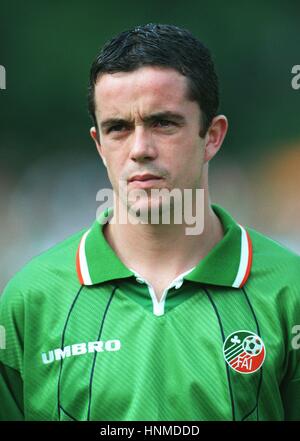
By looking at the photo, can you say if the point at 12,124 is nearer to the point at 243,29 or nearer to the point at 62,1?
the point at 62,1

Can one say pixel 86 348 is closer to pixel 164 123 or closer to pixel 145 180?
pixel 145 180

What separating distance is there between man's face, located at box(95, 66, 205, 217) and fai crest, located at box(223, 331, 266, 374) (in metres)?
0.39

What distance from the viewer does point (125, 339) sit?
188 cm

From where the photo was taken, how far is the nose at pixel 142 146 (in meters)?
1.79

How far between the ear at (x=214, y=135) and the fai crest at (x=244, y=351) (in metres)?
0.45

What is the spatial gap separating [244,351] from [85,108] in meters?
3.66

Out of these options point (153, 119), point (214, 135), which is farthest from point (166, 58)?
point (214, 135)

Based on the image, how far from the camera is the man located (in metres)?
1.83

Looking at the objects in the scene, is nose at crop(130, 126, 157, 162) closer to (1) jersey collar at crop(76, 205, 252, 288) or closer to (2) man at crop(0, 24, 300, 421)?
(2) man at crop(0, 24, 300, 421)

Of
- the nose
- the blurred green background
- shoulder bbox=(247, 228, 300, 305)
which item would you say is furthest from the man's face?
the blurred green background

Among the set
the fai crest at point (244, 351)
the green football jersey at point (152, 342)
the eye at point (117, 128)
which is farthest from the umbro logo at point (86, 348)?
the eye at point (117, 128)

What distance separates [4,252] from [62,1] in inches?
68.8

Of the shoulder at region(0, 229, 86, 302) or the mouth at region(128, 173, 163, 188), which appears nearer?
the mouth at region(128, 173, 163, 188)

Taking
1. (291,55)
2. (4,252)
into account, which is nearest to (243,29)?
(291,55)
